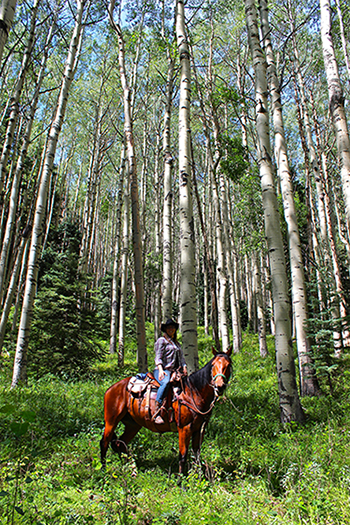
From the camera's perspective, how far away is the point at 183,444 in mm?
3908

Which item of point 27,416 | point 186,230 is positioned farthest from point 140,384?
point 186,230

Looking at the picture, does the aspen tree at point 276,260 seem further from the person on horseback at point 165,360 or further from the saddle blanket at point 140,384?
the saddle blanket at point 140,384

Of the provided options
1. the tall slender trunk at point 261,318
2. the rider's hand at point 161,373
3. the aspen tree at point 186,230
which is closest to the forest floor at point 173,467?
the rider's hand at point 161,373

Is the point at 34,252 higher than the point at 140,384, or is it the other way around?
the point at 34,252

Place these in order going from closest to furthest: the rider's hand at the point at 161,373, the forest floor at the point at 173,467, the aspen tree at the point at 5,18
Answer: the aspen tree at the point at 5,18, the forest floor at the point at 173,467, the rider's hand at the point at 161,373

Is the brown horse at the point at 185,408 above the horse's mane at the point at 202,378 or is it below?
below

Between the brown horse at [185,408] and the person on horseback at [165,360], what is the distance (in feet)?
0.47

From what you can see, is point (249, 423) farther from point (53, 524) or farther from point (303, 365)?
point (53, 524)

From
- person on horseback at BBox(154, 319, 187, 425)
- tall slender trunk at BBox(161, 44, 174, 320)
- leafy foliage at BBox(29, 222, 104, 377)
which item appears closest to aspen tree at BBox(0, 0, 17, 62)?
person on horseback at BBox(154, 319, 187, 425)

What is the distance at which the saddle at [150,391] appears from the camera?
4.14 metres

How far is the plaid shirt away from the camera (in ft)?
14.2

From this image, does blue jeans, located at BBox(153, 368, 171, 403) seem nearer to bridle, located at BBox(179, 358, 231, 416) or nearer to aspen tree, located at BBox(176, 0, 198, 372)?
bridle, located at BBox(179, 358, 231, 416)

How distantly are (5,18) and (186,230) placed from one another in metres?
3.99

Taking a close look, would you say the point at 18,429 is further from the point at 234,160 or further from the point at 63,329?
the point at 234,160
